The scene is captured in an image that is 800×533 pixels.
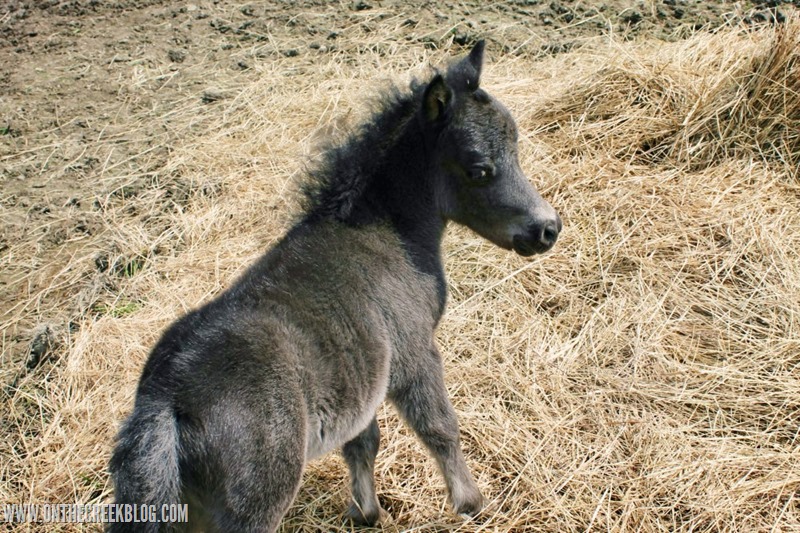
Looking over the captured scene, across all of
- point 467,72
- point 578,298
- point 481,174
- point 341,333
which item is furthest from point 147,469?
point 578,298

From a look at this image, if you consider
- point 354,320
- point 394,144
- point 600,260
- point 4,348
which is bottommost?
point 4,348

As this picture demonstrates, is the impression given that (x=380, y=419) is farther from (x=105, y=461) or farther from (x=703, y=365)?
(x=703, y=365)

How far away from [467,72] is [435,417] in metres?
1.69

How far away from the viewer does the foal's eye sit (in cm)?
370

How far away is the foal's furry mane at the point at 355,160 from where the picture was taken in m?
3.61

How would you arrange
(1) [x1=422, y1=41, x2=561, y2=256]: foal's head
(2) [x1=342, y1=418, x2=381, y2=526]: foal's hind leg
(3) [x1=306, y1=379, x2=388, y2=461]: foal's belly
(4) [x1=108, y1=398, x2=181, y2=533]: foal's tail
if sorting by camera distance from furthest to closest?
(2) [x1=342, y1=418, x2=381, y2=526]: foal's hind leg < (1) [x1=422, y1=41, x2=561, y2=256]: foal's head < (3) [x1=306, y1=379, x2=388, y2=461]: foal's belly < (4) [x1=108, y1=398, x2=181, y2=533]: foal's tail

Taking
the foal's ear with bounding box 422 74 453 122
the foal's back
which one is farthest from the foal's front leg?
the foal's ear with bounding box 422 74 453 122

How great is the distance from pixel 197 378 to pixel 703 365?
2.95 metres

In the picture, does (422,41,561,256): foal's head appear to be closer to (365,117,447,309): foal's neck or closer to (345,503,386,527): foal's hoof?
(365,117,447,309): foal's neck

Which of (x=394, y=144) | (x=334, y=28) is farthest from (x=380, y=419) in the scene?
(x=334, y=28)

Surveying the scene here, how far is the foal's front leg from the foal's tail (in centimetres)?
117

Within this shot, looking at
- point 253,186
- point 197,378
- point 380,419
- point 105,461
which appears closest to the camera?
point 197,378

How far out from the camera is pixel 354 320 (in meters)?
3.26

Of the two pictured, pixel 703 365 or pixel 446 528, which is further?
pixel 703 365
